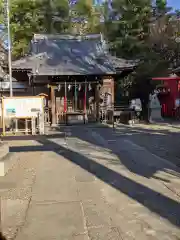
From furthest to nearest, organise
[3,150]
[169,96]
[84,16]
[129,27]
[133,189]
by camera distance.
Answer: [84,16], [129,27], [169,96], [3,150], [133,189]

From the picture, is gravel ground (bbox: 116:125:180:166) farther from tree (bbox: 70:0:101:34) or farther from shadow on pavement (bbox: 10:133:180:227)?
tree (bbox: 70:0:101:34)

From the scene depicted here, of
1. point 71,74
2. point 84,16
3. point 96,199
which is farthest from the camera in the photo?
point 84,16

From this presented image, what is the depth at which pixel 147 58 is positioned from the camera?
23375 mm

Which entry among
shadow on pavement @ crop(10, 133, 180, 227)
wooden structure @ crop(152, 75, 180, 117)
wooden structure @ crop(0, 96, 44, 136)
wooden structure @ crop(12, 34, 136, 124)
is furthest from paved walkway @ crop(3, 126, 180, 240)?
wooden structure @ crop(152, 75, 180, 117)

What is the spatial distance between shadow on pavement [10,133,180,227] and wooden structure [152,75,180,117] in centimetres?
1507

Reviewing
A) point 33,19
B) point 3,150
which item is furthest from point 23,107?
point 33,19

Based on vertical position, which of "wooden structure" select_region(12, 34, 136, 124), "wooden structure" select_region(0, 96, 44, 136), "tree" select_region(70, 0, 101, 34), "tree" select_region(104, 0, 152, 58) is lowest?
"wooden structure" select_region(0, 96, 44, 136)

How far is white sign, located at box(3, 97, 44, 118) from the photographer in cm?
1380

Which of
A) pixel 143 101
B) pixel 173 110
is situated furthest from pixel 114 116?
pixel 173 110

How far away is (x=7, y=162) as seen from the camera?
816 cm

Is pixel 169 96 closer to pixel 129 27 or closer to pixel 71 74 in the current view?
pixel 129 27

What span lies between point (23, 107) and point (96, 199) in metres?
9.27

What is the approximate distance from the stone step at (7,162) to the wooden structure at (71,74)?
9.30 metres

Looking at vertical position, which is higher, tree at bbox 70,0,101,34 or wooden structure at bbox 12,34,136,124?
tree at bbox 70,0,101,34
